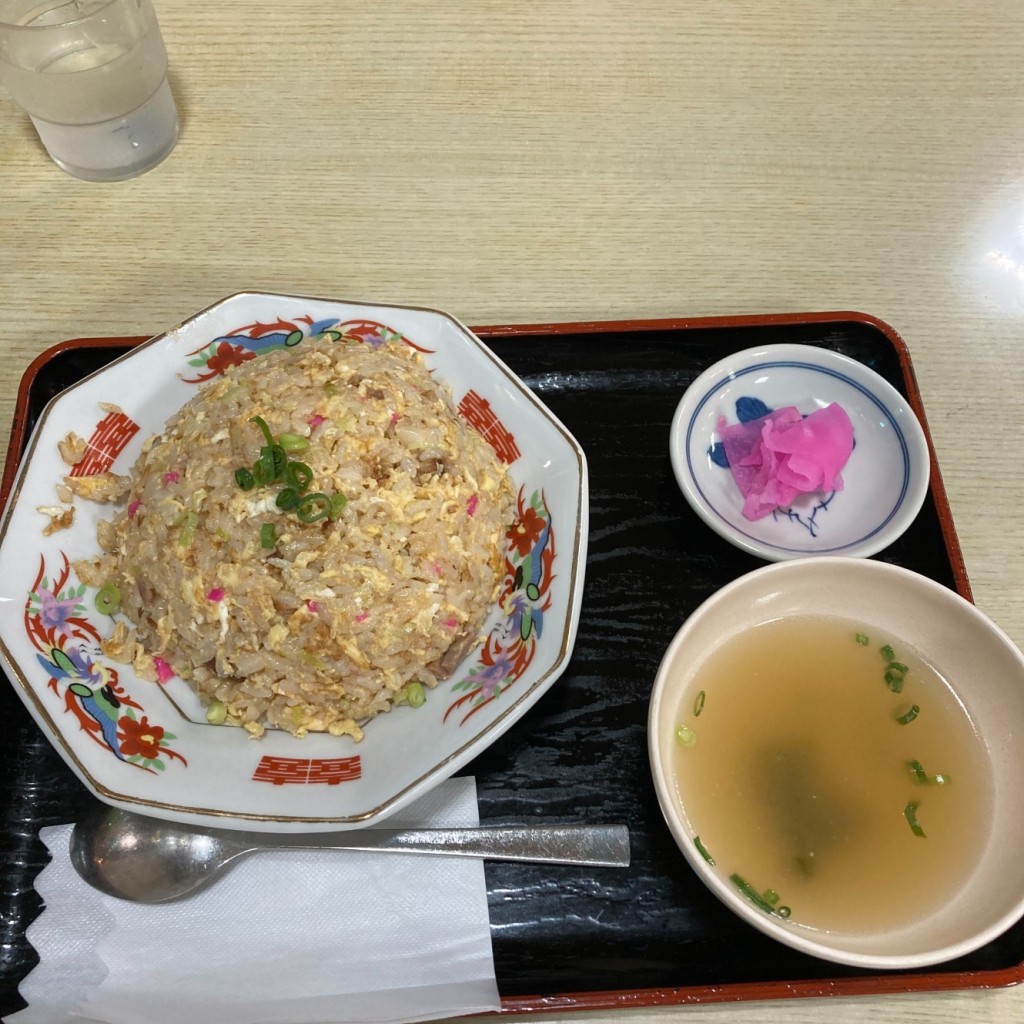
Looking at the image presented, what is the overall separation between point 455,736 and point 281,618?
15.8 inches

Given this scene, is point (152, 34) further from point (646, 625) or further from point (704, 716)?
point (704, 716)

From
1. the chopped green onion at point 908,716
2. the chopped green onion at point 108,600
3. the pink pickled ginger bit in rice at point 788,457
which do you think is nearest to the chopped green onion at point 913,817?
the chopped green onion at point 908,716

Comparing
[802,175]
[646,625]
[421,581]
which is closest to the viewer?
[421,581]

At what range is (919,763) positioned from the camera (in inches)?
67.6

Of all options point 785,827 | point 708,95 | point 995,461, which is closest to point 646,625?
point 785,827

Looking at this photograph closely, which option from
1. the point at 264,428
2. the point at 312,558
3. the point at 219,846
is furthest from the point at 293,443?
the point at 219,846

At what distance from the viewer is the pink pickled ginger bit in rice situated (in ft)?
6.78

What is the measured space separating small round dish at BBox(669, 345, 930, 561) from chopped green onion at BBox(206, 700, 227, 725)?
1.12 m

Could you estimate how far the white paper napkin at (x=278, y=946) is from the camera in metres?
1.53

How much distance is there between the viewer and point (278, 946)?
5.24 ft

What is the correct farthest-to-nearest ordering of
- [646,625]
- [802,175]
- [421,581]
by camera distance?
[802,175]
[646,625]
[421,581]

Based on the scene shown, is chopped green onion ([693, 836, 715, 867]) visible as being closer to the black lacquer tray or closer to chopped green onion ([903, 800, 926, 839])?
the black lacquer tray

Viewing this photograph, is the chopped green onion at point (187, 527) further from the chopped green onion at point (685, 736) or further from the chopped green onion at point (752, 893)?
the chopped green onion at point (752, 893)

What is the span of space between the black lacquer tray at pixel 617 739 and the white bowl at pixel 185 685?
0.23 metres
